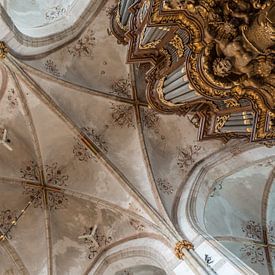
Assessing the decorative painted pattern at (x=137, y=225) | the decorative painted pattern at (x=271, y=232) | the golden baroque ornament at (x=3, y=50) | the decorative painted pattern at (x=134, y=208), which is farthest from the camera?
the decorative painted pattern at (x=271, y=232)

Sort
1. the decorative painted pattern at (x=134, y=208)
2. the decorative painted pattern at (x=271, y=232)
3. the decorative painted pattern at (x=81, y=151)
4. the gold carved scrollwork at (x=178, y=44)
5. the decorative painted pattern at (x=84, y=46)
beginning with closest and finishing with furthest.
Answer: the gold carved scrollwork at (x=178, y=44) → the decorative painted pattern at (x=134, y=208) → the decorative painted pattern at (x=84, y=46) → the decorative painted pattern at (x=81, y=151) → the decorative painted pattern at (x=271, y=232)

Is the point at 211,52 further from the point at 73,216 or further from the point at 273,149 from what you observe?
the point at 73,216

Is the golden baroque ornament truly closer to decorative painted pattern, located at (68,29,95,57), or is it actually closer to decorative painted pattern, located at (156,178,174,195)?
decorative painted pattern, located at (68,29,95,57)

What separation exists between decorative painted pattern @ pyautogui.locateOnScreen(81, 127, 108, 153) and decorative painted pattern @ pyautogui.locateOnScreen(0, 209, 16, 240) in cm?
311

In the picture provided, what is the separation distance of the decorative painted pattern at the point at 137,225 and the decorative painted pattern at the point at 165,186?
1.06m

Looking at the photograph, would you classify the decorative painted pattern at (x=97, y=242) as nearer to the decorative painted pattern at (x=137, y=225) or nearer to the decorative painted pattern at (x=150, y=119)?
the decorative painted pattern at (x=137, y=225)

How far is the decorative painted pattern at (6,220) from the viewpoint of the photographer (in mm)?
11742

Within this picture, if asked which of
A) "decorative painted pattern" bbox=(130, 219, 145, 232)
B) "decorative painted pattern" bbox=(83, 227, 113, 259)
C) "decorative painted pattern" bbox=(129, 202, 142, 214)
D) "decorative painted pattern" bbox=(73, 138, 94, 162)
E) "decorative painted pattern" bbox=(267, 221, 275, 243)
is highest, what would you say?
"decorative painted pattern" bbox=(73, 138, 94, 162)

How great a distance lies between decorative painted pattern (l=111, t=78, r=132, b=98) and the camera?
39.1ft

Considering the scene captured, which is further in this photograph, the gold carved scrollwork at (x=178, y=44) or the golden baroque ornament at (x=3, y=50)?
the golden baroque ornament at (x=3, y=50)

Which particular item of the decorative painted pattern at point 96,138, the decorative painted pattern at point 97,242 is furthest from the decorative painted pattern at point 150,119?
the decorative painted pattern at point 97,242

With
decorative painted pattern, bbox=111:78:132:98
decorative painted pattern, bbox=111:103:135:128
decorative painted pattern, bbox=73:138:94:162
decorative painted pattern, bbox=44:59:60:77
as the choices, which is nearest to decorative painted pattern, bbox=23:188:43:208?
decorative painted pattern, bbox=73:138:94:162

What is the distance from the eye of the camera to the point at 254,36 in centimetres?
644

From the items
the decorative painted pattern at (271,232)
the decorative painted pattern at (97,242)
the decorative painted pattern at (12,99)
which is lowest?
the decorative painted pattern at (271,232)
